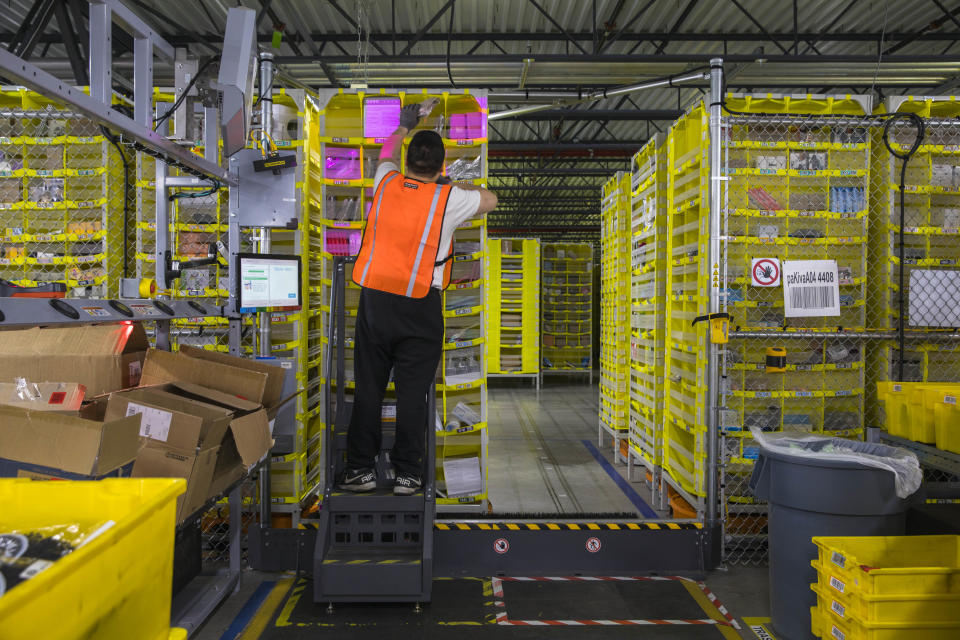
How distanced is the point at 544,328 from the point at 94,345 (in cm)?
1232

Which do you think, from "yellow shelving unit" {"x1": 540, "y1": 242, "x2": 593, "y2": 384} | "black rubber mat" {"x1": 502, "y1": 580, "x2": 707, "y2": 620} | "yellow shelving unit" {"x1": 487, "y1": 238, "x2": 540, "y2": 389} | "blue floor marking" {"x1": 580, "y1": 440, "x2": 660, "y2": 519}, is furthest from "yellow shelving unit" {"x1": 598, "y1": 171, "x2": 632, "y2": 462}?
"yellow shelving unit" {"x1": 540, "y1": 242, "x2": 593, "y2": 384}

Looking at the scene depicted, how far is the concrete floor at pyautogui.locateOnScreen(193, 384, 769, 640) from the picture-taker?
13.1 ft

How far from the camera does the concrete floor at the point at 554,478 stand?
398 centimetres

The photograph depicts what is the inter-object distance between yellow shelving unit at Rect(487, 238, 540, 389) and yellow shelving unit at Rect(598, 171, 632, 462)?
5.25m

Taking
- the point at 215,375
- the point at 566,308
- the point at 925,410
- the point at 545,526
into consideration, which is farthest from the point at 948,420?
the point at 566,308

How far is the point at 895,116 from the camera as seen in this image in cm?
441

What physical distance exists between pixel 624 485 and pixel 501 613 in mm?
3296

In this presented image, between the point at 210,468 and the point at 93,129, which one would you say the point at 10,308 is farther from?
the point at 93,129

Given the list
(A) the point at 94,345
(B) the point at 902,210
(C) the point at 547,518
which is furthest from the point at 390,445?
(B) the point at 902,210

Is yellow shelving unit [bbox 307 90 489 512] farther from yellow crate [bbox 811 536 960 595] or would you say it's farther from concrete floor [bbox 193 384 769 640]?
yellow crate [bbox 811 536 960 595]

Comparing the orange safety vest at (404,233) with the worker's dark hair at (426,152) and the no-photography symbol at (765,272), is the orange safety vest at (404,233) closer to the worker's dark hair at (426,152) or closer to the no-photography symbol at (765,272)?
the worker's dark hair at (426,152)

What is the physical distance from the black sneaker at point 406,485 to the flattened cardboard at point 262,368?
940 millimetres

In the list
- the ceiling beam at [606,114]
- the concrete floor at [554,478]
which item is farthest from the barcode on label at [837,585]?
the ceiling beam at [606,114]

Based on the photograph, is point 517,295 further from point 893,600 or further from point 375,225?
point 893,600
